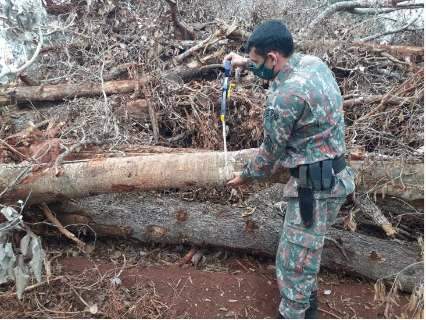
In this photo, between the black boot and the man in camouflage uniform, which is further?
the black boot

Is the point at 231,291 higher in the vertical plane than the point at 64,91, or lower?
lower

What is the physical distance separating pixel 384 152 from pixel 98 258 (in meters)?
2.53

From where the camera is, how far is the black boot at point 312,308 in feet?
9.49

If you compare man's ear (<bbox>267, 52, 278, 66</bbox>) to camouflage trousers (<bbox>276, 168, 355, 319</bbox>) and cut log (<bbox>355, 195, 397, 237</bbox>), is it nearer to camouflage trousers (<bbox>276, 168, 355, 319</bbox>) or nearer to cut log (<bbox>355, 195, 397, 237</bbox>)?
camouflage trousers (<bbox>276, 168, 355, 319</bbox>)

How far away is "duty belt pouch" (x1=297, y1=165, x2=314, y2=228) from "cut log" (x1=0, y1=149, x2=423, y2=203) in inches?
15.1

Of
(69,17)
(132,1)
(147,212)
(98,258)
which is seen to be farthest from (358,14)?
(98,258)

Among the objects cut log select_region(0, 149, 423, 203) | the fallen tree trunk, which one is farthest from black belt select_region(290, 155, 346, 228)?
the fallen tree trunk

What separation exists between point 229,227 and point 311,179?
1.14m

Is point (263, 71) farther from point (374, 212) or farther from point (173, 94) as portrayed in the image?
point (173, 94)

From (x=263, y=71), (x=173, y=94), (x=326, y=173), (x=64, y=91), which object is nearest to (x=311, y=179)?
(x=326, y=173)

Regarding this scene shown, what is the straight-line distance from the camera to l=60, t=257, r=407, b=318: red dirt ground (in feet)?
10.1

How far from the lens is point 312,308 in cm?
291

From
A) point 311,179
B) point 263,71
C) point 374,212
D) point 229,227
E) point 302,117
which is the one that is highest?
point 263,71

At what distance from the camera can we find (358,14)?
6.34m
